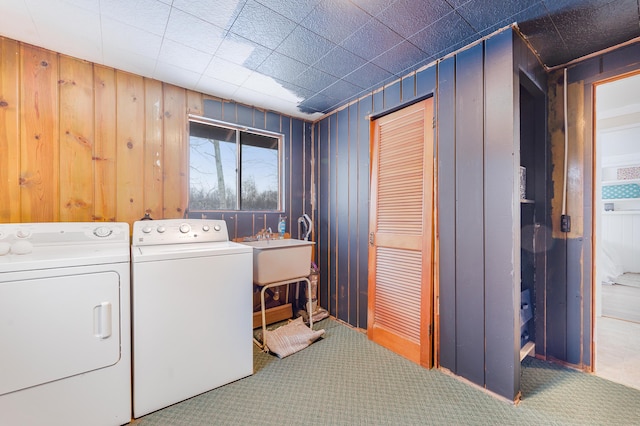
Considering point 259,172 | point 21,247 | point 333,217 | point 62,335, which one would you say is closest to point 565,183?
point 333,217

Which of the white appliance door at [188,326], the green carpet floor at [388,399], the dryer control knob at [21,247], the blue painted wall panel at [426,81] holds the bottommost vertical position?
the green carpet floor at [388,399]

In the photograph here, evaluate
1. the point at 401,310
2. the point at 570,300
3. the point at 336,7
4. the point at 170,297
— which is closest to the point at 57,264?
the point at 170,297

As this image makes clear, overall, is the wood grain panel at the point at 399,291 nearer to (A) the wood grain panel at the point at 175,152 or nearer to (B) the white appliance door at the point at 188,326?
(B) the white appliance door at the point at 188,326

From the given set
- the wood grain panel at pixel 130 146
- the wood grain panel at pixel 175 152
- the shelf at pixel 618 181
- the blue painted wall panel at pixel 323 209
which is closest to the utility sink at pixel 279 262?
the blue painted wall panel at pixel 323 209

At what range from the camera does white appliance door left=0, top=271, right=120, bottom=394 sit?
121 centimetres

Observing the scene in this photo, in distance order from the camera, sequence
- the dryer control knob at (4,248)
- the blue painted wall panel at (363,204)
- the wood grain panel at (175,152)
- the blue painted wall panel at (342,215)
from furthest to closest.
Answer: the blue painted wall panel at (342,215), the blue painted wall panel at (363,204), the wood grain panel at (175,152), the dryer control knob at (4,248)

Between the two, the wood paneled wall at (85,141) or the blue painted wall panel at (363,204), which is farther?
the blue painted wall panel at (363,204)

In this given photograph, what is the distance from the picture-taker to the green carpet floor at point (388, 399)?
146 cm

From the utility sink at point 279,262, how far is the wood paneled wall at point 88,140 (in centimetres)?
54

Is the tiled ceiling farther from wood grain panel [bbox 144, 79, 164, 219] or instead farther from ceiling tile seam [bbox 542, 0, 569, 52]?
wood grain panel [bbox 144, 79, 164, 219]

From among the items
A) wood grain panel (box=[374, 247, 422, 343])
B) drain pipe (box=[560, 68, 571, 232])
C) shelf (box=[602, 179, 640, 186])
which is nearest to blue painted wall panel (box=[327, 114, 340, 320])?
wood grain panel (box=[374, 247, 422, 343])

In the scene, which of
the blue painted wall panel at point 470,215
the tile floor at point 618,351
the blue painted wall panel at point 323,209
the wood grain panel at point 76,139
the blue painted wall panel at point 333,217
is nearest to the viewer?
the blue painted wall panel at point 470,215

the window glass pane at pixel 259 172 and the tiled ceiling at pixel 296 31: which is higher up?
the tiled ceiling at pixel 296 31

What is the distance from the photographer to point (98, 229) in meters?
1.78
